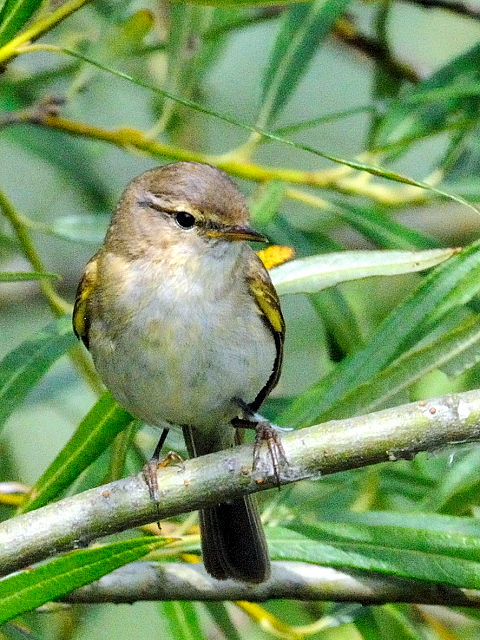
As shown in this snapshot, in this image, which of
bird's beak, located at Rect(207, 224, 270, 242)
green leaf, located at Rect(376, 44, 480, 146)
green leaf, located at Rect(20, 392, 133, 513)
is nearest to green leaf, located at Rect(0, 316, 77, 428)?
green leaf, located at Rect(20, 392, 133, 513)

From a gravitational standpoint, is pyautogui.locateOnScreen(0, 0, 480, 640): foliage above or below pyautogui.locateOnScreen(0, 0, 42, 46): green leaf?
below

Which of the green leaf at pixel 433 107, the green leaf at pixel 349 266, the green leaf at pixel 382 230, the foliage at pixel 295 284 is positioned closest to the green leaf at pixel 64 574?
the foliage at pixel 295 284

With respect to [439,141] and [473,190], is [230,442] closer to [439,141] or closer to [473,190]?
[473,190]

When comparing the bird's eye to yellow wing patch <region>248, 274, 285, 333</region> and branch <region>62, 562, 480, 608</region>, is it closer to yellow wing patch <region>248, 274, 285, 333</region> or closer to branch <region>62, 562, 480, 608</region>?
yellow wing patch <region>248, 274, 285, 333</region>

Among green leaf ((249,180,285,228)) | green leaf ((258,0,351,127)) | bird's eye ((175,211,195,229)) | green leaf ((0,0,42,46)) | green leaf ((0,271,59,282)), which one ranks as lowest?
green leaf ((249,180,285,228))

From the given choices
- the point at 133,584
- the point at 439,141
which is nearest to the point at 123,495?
the point at 133,584

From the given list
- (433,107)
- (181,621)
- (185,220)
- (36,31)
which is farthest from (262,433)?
(433,107)

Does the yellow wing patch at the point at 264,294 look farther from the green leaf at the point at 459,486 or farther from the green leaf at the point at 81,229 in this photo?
the green leaf at the point at 81,229
